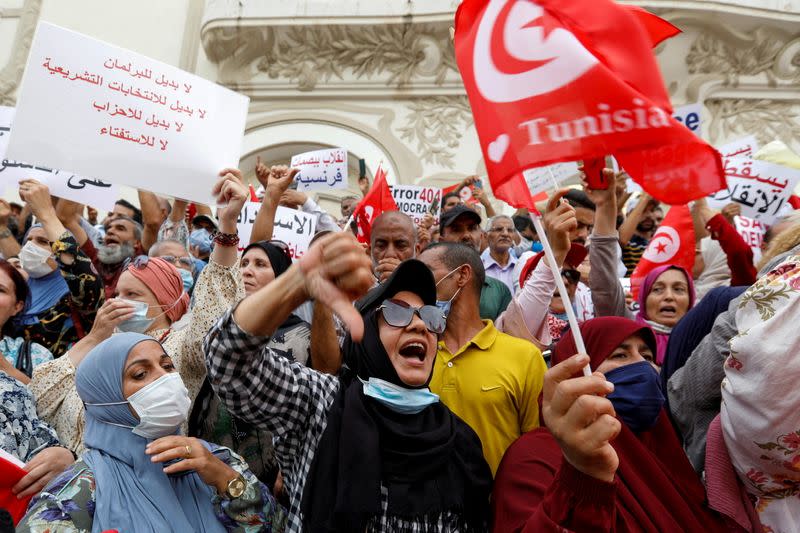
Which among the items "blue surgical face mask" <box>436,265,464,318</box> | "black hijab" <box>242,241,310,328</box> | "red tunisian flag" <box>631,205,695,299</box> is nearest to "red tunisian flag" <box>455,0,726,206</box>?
"blue surgical face mask" <box>436,265,464,318</box>

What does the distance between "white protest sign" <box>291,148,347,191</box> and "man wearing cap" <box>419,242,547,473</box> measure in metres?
3.20

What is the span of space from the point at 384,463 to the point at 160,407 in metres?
0.74

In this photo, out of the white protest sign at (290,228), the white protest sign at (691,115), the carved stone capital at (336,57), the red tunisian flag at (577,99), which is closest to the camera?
the red tunisian flag at (577,99)

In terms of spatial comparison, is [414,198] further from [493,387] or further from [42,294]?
[493,387]

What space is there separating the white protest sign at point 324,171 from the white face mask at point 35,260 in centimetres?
252

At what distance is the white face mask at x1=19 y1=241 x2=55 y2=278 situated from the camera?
3.74m

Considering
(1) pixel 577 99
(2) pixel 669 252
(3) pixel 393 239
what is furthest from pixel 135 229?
(1) pixel 577 99

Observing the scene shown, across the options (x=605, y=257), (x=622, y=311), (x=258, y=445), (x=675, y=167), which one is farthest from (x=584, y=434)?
(x=622, y=311)

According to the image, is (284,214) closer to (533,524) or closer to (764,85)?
(533,524)

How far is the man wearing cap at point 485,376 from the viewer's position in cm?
249

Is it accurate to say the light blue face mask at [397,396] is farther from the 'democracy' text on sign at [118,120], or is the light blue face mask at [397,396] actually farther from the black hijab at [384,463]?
the 'democracy' text on sign at [118,120]

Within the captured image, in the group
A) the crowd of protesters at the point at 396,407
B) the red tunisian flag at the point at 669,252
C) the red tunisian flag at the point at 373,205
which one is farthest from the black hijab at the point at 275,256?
the red tunisian flag at the point at 669,252

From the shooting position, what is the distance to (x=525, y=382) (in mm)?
2580

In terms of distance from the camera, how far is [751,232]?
15.5 ft
